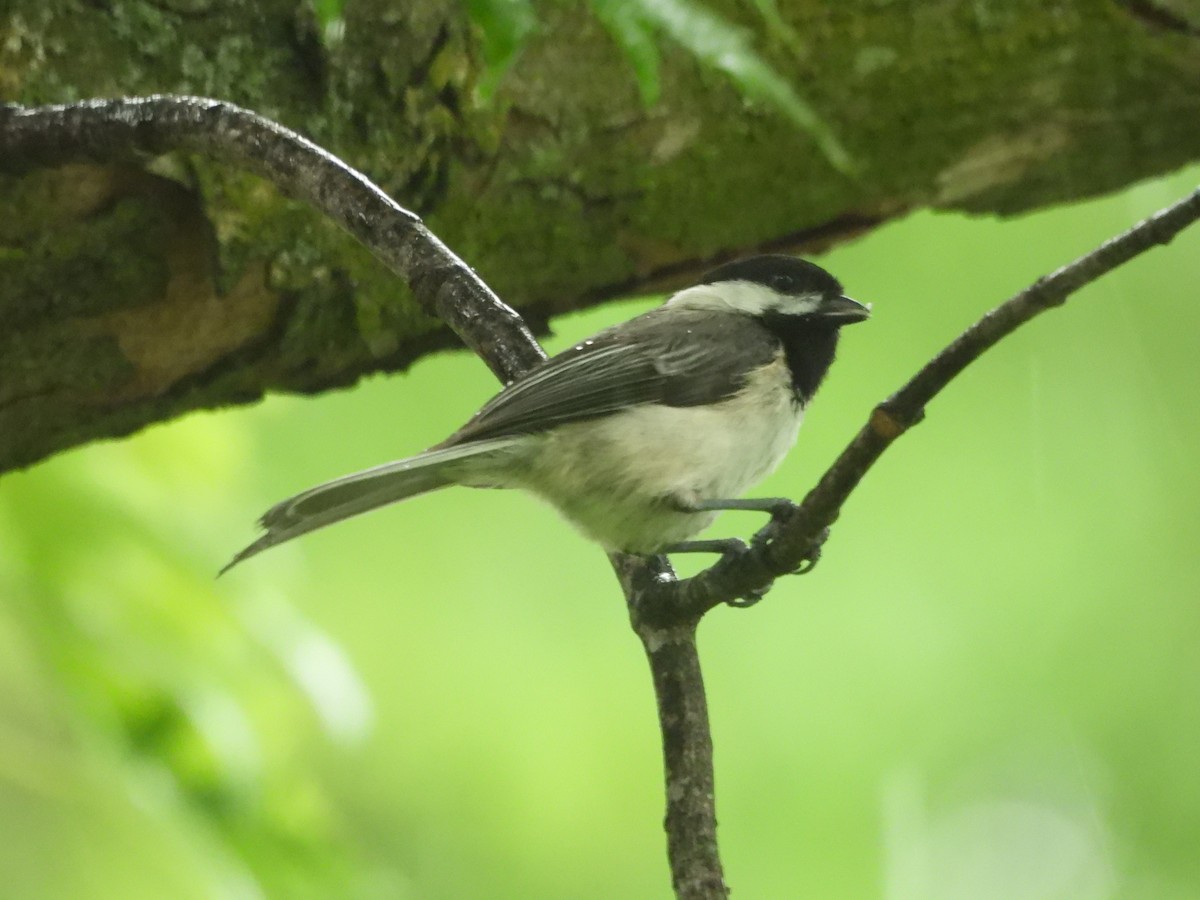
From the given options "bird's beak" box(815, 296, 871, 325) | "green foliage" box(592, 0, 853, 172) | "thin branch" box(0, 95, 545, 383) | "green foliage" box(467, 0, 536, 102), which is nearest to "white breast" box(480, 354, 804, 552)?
"bird's beak" box(815, 296, 871, 325)

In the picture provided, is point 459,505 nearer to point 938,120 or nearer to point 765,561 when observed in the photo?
point 938,120

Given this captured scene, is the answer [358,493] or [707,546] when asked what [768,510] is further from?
[358,493]

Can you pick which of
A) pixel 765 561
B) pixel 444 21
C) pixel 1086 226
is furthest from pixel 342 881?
pixel 1086 226

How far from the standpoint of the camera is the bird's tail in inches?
64.5

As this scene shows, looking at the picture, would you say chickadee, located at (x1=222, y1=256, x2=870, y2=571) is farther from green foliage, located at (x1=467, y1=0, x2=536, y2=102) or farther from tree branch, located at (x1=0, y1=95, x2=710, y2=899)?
green foliage, located at (x1=467, y1=0, x2=536, y2=102)

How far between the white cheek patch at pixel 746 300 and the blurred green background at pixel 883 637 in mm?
1378

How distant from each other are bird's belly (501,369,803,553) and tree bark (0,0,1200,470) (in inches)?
14.0

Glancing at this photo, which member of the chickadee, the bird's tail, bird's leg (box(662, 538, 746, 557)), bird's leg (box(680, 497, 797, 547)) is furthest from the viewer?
the chickadee

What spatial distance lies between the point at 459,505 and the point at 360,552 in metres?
0.44

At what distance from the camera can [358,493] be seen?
187 centimetres

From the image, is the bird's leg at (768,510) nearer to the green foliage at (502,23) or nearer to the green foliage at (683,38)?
the green foliage at (683,38)

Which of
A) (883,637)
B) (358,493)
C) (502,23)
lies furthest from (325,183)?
(883,637)

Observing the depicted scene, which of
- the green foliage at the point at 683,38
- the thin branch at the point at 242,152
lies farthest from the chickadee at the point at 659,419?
the green foliage at the point at 683,38

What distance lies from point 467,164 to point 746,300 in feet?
2.28
